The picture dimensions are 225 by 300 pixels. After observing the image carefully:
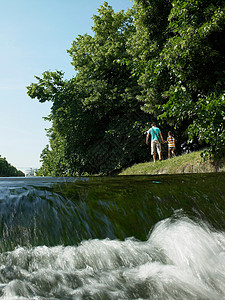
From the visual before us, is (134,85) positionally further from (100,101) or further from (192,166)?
(192,166)

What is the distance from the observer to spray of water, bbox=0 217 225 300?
2683mm

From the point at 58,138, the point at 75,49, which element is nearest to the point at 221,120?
the point at 75,49

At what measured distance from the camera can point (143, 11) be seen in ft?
43.0

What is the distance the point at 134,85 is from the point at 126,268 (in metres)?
18.3

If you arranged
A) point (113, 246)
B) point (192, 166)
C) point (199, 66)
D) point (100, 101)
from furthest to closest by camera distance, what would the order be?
point (100, 101) < point (192, 166) < point (199, 66) < point (113, 246)

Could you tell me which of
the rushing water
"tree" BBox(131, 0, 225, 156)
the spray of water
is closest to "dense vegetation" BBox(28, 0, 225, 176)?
"tree" BBox(131, 0, 225, 156)

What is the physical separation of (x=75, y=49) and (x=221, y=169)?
19.0m

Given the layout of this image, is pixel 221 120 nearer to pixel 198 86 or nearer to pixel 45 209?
pixel 198 86

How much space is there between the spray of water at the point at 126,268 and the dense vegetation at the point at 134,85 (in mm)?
6031

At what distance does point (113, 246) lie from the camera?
3486 millimetres

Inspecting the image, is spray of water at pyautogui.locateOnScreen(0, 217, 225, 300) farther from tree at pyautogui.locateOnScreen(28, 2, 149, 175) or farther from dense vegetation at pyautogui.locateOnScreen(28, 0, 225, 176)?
tree at pyautogui.locateOnScreen(28, 2, 149, 175)

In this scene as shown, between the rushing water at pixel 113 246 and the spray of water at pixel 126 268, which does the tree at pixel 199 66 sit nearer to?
the rushing water at pixel 113 246

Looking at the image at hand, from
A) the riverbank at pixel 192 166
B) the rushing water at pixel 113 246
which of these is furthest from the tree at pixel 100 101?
the rushing water at pixel 113 246

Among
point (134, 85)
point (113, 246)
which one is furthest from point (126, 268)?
point (134, 85)
